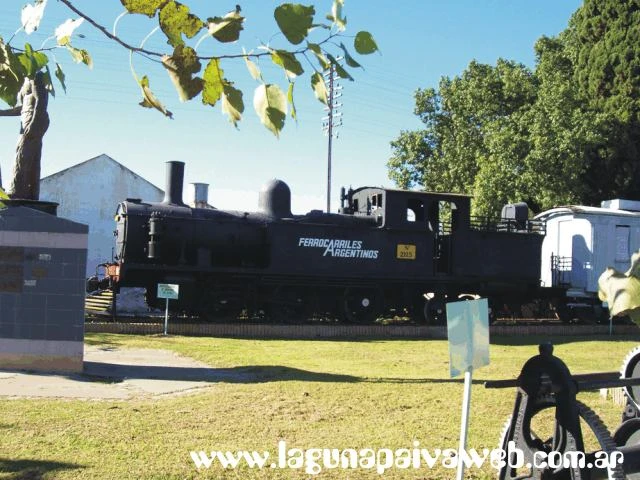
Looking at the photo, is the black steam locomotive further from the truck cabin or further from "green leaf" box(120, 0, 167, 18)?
"green leaf" box(120, 0, 167, 18)

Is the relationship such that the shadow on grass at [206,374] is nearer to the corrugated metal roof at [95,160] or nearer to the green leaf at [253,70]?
the green leaf at [253,70]

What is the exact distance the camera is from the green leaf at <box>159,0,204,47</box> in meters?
1.96

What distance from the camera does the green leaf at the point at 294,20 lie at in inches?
69.4

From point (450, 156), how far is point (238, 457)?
2634 centimetres

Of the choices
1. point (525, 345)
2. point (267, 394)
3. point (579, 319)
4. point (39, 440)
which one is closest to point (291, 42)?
point (39, 440)

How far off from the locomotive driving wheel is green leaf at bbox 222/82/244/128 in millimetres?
14255

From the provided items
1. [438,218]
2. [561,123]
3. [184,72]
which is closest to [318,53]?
[184,72]

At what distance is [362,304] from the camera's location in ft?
53.6

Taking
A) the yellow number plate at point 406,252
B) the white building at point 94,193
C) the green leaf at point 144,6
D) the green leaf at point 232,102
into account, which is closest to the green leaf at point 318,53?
the green leaf at point 232,102

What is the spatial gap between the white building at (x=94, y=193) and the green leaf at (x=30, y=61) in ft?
96.9

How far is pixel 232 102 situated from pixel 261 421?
4622 mm

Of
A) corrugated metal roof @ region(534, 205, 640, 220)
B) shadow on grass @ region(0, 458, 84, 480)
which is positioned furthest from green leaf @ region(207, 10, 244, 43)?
corrugated metal roof @ region(534, 205, 640, 220)

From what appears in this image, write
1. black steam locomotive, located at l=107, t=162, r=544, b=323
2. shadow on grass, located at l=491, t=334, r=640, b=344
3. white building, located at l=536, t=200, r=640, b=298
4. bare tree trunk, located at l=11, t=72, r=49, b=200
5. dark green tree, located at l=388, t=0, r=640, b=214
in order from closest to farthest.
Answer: bare tree trunk, located at l=11, t=72, r=49, b=200
shadow on grass, located at l=491, t=334, r=640, b=344
black steam locomotive, located at l=107, t=162, r=544, b=323
white building, located at l=536, t=200, r=640, b=298
dark green tree, located at l=388, t=0, r=640, b=214

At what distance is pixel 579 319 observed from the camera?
19.2m
